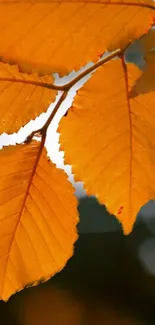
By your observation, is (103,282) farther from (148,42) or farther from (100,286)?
(148,42)

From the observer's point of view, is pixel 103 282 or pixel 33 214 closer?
pixel 33 214

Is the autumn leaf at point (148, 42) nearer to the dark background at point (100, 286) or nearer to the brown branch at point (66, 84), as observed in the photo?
the brown branch at point (66, 84)

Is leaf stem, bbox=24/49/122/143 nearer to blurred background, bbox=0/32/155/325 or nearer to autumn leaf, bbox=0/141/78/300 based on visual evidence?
autumn leaf, bbox=0/141/78/300

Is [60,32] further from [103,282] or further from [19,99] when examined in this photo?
[103,282]

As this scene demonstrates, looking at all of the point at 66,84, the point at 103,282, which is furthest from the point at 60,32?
the point at 103,282

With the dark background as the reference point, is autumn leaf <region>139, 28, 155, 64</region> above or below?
below

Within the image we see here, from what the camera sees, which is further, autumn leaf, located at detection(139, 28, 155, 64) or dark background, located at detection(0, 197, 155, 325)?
dark background, located at detection(0, 197, 155, 325)

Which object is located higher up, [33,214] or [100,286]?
[100,286]

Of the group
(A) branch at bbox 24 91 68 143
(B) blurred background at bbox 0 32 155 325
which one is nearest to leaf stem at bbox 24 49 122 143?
(A) branch at bbox 24 91 68 143
